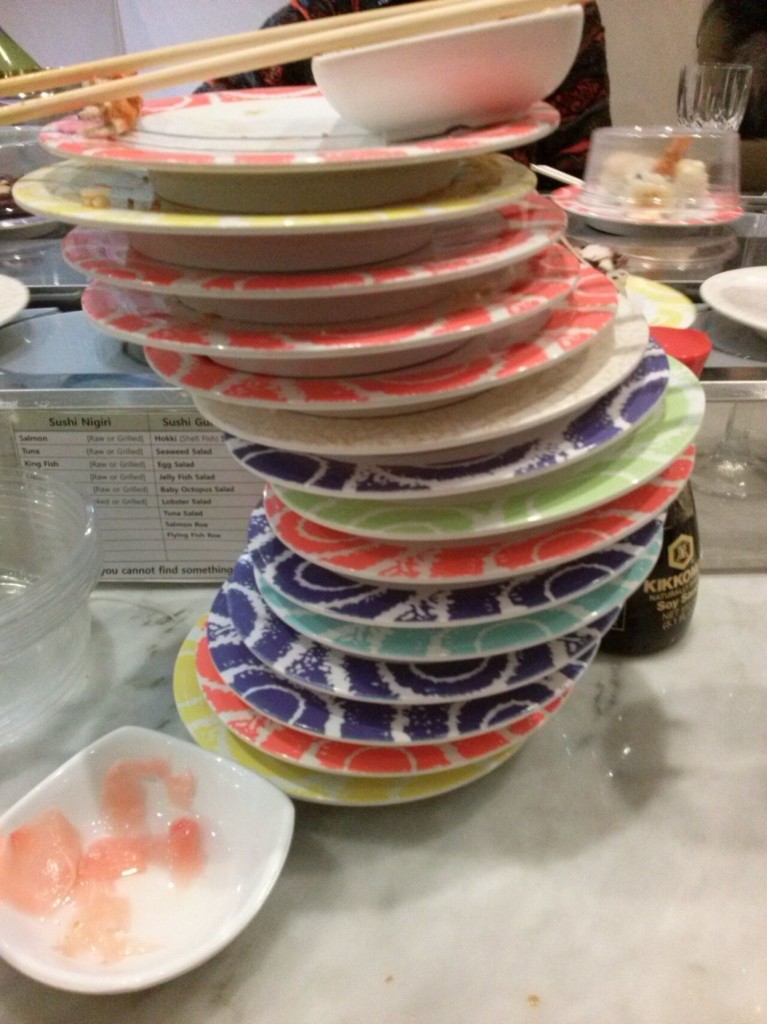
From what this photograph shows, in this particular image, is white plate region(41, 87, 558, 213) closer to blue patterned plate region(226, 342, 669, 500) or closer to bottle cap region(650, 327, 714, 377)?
blue patterned plate region(226, 342, 669, 500)

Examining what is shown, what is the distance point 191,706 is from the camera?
52cm

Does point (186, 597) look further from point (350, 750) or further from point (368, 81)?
point (368, 81)

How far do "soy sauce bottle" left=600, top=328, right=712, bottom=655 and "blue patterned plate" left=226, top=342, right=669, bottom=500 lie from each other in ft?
0.55

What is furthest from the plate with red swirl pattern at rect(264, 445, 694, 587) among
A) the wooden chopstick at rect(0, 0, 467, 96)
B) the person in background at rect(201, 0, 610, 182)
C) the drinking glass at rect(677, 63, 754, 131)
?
the drinking glass at rect(677, 63, 754, 131)

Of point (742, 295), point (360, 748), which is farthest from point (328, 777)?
point (742, 295)

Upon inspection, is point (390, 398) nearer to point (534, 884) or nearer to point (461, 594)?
point (461, 594)

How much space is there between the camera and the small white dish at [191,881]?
37cm

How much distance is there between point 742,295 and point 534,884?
558 millimetres

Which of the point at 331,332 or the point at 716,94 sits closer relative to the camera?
the point at 331,332

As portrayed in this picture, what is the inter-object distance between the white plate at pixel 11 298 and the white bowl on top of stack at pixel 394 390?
0.31 metres

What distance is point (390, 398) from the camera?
339mm

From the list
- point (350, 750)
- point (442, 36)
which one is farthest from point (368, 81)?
point (350, 750)

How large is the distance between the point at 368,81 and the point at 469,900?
0.40 metres

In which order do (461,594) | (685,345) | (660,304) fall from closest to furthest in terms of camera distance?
(461,594)
(685,345)
(660,304)
